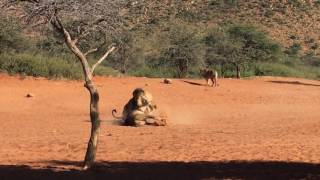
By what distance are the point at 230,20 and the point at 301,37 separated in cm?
637

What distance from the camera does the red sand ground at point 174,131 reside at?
38.5 feet

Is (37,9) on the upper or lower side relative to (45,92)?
upper

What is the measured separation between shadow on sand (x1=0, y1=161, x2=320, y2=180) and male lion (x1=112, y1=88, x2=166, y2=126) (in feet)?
23.8

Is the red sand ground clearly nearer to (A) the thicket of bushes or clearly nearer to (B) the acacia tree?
(B) the acacia tree

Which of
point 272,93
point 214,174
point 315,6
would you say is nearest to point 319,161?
point 214,174

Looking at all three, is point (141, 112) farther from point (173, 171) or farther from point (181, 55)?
point (181, 55)

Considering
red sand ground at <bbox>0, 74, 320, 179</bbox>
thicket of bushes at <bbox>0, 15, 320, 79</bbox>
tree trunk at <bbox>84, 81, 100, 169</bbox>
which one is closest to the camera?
tree trunk at <bbox>84, 81, 100, 169</bbox>

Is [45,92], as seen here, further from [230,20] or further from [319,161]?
[230,20]

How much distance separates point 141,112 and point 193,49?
2143 centimetres

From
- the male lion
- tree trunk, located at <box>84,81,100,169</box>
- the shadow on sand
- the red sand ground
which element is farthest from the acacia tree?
the male lion

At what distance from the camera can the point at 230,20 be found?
201ft

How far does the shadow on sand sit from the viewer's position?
1059cm

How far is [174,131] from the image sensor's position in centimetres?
1830

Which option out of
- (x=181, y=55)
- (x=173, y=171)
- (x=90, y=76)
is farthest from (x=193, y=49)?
(x=90, y=76)
